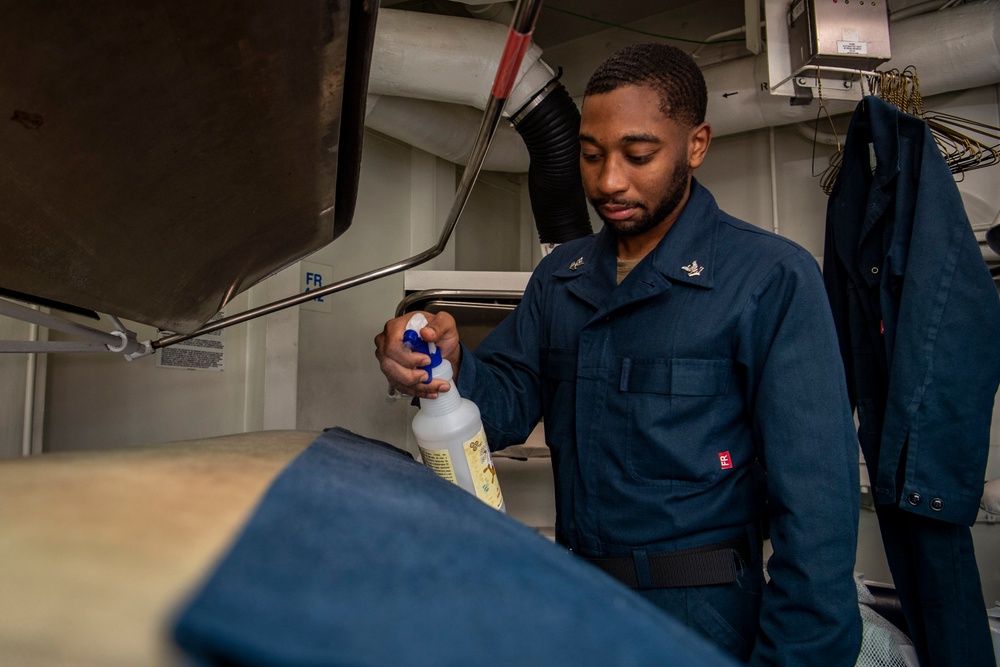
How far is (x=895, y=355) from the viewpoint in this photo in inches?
46.1

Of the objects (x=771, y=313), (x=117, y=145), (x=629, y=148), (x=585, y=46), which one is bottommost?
(x=771, y=313)

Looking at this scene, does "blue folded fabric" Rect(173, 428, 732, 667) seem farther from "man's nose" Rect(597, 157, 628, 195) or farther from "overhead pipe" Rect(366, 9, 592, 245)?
"overhead pipe" Rect(366, 9, 592, 245)

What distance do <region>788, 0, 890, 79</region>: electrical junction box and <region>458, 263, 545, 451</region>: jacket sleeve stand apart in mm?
1100

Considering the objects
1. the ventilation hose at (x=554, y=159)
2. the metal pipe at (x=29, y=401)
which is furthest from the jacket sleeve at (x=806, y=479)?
the metal pipe at (x=29, y=401)

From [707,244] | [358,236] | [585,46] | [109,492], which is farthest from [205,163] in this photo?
[585,46]

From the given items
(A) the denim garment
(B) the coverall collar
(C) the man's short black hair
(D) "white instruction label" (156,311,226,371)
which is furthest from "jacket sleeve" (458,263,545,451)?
(D) "white instruction label" (156,311,226,371)

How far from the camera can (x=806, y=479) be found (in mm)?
770

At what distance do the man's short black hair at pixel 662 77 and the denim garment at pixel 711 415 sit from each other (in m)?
0.13

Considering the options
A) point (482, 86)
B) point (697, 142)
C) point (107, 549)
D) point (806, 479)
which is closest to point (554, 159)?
point (482, 86)

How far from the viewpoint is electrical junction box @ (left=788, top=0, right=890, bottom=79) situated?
62.8 inches

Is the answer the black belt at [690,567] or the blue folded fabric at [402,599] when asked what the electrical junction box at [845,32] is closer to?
the black belt at [690,567]

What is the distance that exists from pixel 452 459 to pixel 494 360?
38 cm

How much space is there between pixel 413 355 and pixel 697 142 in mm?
595

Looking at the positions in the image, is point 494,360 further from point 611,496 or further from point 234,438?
point 234,438
